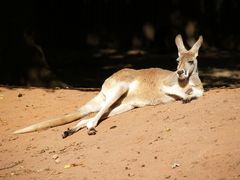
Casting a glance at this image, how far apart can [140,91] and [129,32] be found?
1055 cm

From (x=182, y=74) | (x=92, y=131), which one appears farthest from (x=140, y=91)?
(x=92, y=131)

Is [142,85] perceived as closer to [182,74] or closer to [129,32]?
[182,74]

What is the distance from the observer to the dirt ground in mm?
6645

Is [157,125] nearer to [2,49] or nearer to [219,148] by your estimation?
[219,148]

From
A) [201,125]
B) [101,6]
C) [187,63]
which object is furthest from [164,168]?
[101,6]

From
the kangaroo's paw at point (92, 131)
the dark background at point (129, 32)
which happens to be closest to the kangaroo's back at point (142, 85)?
the kangaroo's paw at point (92, 131)

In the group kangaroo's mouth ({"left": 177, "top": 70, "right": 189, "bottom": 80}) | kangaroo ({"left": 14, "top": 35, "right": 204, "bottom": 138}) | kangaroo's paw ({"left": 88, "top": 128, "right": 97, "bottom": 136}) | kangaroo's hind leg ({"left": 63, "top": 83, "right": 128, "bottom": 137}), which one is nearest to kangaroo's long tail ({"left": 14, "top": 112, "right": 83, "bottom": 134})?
kangaroo ({"left": 14, "top": 35, "right": 204, "bottom": 138})

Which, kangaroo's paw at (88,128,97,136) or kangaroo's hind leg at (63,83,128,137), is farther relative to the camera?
kangaroo's hind leg at (63,83,128,137)

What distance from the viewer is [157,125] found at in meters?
8.19

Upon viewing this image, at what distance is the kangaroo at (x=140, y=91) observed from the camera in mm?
9164

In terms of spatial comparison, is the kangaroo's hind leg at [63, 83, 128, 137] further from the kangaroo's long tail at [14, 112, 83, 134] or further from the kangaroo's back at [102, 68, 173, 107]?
the kangaroo's long tail at [14, 112, 83, 134]

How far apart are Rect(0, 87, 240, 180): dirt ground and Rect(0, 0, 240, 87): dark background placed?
257 inches

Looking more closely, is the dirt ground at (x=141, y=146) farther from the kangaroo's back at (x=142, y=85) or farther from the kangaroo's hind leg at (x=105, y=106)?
the kangaroo's back at (x=142, y=85)

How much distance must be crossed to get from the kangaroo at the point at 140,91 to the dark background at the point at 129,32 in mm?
5600
